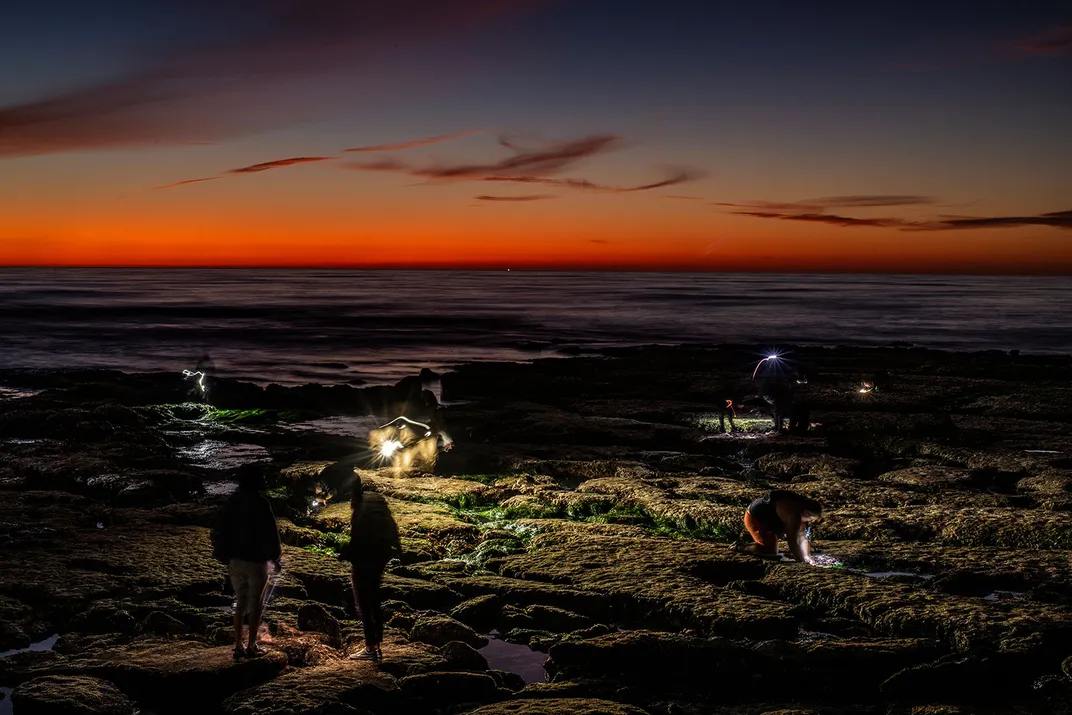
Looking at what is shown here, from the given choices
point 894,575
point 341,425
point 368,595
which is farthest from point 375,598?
point 341,425

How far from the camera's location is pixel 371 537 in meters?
8.85

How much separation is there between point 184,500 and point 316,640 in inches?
325

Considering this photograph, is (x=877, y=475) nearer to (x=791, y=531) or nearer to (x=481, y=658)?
(x=791, y=531)

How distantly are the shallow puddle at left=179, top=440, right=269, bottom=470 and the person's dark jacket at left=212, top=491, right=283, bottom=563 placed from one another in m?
12.3

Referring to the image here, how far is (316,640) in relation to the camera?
8781mm

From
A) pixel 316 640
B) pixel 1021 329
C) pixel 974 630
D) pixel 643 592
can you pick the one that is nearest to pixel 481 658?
pixel 316 640

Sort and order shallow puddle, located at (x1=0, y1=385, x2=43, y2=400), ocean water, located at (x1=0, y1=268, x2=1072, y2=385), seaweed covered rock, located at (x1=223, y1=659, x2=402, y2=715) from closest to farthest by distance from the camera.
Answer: seaweed covered rock, located at (x1=223, y1=659, x2=402, y2=715) < shallow puddle, located at (x1=0, y1=385, x2=43, y2=400) < ocean water, located at (x1=0, y1=268, x2=1072, y2=385)

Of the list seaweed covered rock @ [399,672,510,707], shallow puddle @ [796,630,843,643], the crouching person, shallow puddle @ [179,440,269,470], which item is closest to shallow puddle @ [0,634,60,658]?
seaweed covered rock @ [399,672,510,707]

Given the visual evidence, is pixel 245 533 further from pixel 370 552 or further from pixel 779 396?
pixel 779 396

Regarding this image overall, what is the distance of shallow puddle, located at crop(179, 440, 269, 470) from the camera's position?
67.3 ft

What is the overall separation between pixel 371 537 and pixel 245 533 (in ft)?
4.27

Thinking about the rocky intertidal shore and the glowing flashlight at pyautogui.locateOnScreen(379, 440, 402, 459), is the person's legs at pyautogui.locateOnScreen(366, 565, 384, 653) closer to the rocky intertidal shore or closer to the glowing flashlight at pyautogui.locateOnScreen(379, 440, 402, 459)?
the rocky intertidal shore

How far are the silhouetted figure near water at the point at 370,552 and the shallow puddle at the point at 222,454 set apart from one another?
12.0 m

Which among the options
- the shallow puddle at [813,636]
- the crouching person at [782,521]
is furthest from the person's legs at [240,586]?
the crouching person at [782,521]
